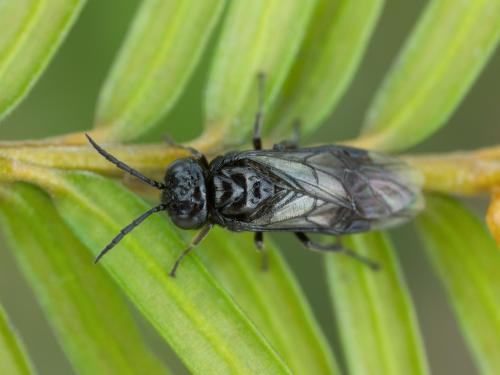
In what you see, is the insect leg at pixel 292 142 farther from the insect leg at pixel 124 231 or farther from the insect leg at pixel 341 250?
the insect leg at pixel 124 231

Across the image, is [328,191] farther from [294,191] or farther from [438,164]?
[438,164]

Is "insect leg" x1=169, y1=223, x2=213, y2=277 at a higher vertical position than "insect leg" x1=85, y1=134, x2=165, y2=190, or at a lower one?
lower

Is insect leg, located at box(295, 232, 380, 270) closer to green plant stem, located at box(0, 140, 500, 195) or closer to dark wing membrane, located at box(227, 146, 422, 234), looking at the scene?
dark wing membrane, located at box(227, 146, 422, 234)

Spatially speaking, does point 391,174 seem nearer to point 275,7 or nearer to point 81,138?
point 275,7

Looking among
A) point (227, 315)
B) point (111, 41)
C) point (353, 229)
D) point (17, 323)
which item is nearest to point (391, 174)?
point (353, 229)

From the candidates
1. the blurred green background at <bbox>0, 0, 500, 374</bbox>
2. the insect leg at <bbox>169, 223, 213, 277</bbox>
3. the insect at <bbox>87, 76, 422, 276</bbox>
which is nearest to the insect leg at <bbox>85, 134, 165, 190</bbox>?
the insect at <bbox>87, 76, 422, 276</bbox>

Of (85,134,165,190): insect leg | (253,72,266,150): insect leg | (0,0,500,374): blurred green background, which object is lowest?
(0,0,500,374): blurred green background

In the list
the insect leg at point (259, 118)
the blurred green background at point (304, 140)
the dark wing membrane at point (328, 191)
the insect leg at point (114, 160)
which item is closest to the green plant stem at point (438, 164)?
the insect leg at point (114, 160)
